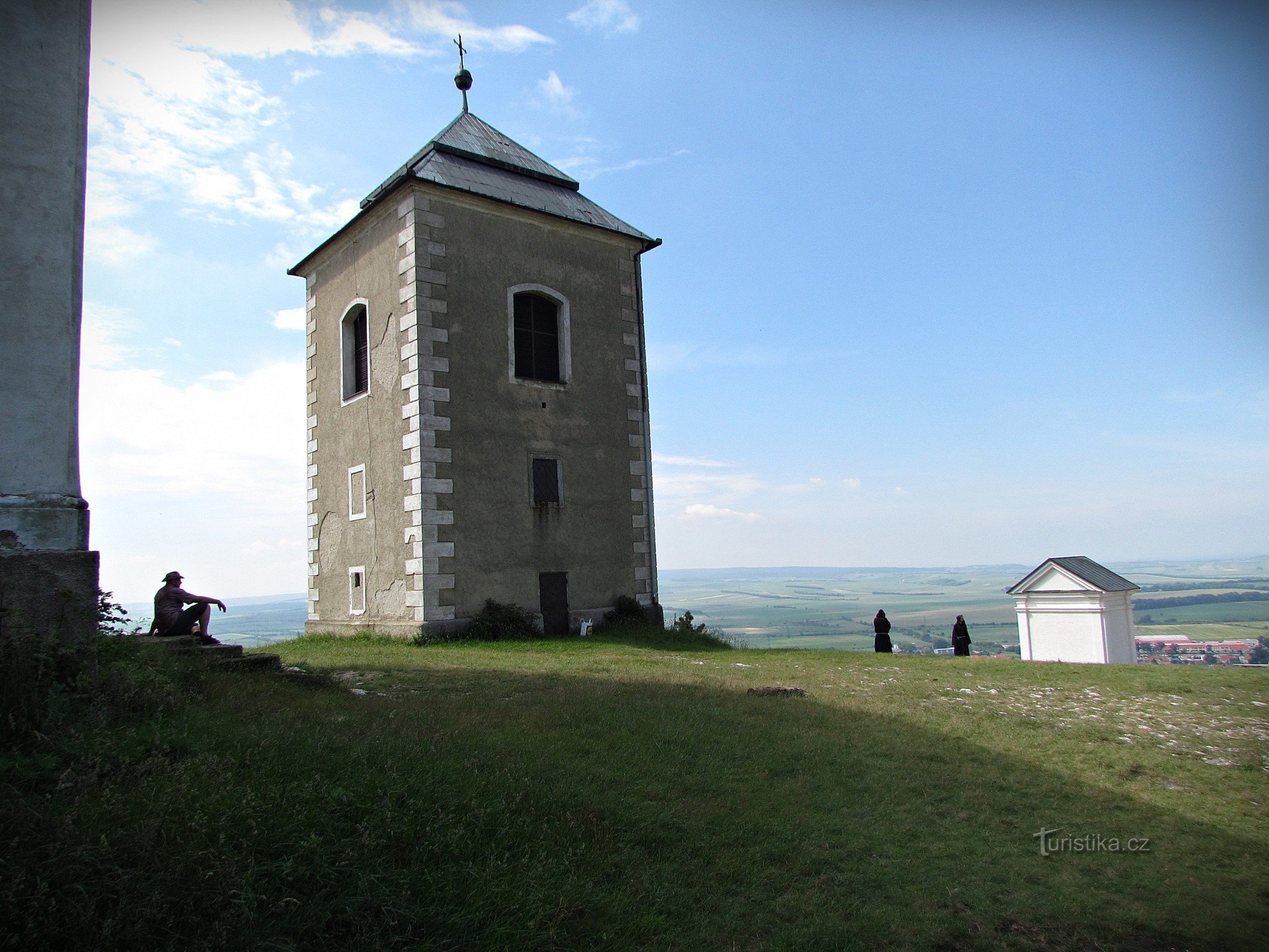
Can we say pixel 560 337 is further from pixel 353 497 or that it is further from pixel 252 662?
pixel 252 662

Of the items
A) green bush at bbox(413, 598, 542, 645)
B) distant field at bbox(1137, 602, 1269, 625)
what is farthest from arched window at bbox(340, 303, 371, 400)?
distant field at bbox(1137, 602, 1269, 625)

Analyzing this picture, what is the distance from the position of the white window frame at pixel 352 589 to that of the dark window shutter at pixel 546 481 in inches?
150

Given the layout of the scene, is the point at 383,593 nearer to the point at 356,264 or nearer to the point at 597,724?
the point at 356,264

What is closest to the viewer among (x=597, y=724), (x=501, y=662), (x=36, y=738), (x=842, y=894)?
(x=36, y=738)

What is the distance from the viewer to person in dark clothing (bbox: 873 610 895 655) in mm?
17656

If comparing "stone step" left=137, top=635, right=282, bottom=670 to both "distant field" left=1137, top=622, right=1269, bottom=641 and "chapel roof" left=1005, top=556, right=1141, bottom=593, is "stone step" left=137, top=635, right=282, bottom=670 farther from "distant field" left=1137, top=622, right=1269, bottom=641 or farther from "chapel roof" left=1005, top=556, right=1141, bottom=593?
"distant field" left=1137, top=622, right=1269, bottom=641

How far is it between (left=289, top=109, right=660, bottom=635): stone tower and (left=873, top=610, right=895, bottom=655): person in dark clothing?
5.08 m

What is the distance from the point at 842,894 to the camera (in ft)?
14.8

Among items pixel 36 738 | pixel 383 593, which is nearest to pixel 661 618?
pixel 383 593

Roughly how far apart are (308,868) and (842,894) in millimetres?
2866

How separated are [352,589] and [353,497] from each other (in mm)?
1929

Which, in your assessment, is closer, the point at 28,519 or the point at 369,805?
the point at 369,805

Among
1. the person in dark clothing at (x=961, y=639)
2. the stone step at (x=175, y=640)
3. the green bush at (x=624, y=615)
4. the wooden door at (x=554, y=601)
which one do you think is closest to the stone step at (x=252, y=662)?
the stone step at (x=175, y=640)

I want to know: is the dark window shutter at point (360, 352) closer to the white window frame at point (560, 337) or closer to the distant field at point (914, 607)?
the white window frame at point (560, 337)
